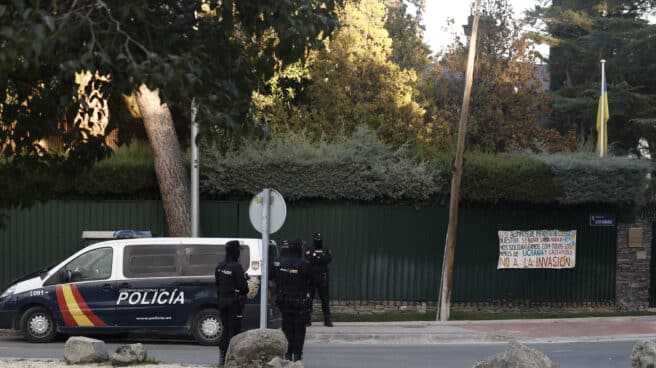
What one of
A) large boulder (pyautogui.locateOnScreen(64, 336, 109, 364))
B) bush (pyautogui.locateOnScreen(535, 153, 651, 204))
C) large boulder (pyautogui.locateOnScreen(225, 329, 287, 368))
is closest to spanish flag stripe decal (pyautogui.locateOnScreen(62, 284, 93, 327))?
large boulder (pyautogui.locateOnScreen(64, 336, 109, 364))

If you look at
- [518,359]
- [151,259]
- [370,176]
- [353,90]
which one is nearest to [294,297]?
[518,359]

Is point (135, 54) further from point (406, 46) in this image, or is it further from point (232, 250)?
point (406, 46)

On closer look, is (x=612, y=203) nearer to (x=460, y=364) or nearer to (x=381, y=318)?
(x=381, y=318)

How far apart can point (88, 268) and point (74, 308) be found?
707 millimetres

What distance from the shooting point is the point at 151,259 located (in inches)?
646

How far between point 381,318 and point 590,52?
23932 mm

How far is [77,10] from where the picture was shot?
6.63m

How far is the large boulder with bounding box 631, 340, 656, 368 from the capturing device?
10.6m

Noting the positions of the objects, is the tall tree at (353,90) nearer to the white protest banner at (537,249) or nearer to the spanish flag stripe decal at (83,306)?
the white protest banner at (537,249)

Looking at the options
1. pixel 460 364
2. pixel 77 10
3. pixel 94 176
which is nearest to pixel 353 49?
pixel 94 176

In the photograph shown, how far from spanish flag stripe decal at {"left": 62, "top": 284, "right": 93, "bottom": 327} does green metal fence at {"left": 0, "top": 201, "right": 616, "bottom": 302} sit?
5.98 meters

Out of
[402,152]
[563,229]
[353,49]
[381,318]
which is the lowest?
[381,318]

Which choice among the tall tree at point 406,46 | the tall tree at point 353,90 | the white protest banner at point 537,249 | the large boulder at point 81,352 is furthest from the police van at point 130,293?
the tall tree at point 406,46

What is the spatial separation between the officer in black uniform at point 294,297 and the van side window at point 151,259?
3958 mm
